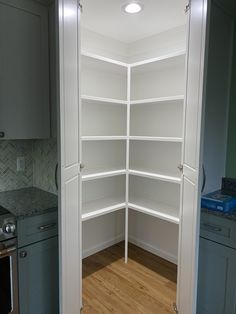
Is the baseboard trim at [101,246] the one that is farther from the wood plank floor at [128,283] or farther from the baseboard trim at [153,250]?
the baseboard trim at [153,250]

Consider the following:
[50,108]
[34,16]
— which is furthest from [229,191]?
[34,16]

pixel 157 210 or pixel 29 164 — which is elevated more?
pixel 29 164

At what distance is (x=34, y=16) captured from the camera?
1.69 meters

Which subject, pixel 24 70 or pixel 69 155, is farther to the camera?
pixel 24 70

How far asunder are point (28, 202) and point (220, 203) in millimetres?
1352

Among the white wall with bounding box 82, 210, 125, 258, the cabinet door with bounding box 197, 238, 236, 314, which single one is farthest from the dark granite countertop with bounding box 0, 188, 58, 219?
the cabinet door with bounding box 197, 238, 236, 314

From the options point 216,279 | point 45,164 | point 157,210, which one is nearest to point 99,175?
point 45,164

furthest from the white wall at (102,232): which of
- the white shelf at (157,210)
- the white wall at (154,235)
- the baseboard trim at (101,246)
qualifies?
the white shelf at (157,210)

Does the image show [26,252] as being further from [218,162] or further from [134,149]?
[134,149]

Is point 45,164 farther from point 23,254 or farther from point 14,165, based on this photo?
point 23,254

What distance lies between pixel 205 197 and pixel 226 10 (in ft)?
4.55

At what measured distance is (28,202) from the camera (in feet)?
5.66

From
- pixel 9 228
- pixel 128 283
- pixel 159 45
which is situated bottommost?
pixel 128 283

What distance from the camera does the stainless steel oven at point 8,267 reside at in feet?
4.73
